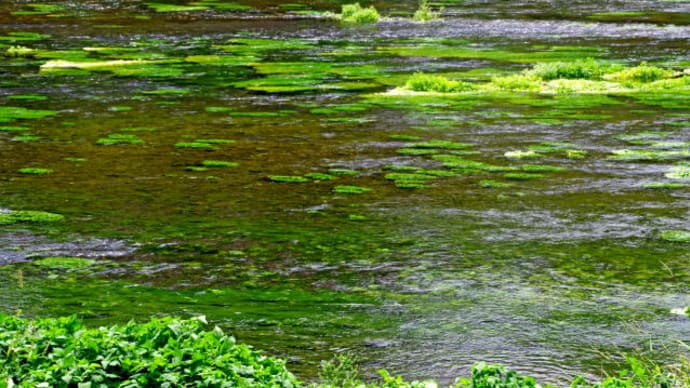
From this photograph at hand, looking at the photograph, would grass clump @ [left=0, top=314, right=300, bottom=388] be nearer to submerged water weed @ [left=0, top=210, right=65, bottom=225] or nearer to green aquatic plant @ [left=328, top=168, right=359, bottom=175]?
submerged water weed @ [left=0, top=210, right=65, bottom=225]

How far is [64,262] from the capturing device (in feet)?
44.4

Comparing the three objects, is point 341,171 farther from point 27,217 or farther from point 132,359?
point 132,359

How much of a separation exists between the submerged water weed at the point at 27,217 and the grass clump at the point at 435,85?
1335 cm

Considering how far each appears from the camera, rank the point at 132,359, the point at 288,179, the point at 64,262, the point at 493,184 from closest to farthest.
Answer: the point at 132,359
the point at 64,262
the point at 493,184
the point at 288,179

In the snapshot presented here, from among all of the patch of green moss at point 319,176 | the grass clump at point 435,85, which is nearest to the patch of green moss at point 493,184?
the patch of green moss at point 319,176

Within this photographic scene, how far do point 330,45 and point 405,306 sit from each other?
85.9 ft

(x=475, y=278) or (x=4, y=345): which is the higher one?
(x=4, y=345)

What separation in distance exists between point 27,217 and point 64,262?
246 centimetres

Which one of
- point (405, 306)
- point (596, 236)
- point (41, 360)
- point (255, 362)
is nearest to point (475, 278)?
point (405, 306)

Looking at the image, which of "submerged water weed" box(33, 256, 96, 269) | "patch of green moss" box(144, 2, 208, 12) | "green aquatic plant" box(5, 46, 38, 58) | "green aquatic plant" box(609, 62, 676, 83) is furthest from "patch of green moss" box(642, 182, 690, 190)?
"patch of green moss" box(144, 2, 208, 12)

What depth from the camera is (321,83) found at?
29.2 metres

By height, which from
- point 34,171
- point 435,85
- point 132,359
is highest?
point 132,359

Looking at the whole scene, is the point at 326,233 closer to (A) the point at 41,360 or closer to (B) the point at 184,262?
(B) the point at 184,262

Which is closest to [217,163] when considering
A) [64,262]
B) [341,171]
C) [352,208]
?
[341,171]
